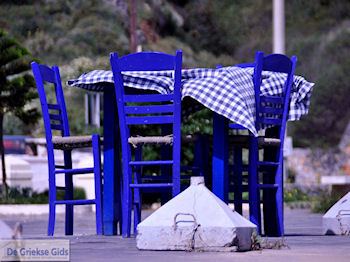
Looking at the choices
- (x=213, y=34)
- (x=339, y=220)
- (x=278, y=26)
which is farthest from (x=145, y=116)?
(x=213, y=34)

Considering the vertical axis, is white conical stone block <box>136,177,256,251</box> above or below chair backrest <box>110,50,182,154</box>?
below

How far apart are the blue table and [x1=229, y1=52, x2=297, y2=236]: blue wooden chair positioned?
0.31 feet

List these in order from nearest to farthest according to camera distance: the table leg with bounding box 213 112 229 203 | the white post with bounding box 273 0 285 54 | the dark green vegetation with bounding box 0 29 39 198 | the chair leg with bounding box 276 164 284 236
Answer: the table leg with bounding box 213 112 229 203
the chair leg with bounding box 276 164 284 236
the white post with bounding box 273 0 285 54
the dark green vegetation with bounding box 0 29 39 198

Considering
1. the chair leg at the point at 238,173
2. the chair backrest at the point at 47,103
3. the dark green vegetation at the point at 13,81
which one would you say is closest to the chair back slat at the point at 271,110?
the chair leg at the point at 238,173

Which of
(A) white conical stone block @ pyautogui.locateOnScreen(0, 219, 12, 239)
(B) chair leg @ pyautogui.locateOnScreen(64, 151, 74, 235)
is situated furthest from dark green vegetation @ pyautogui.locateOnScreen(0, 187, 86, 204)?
(A) white conical stone block @ pyautogui.locateOnScreen(0, 219, 12, 239)

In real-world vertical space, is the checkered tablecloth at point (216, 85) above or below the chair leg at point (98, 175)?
above

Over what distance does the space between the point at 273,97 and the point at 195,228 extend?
214cm

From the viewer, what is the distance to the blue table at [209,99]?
19.8ft

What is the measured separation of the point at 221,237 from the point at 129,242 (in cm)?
109

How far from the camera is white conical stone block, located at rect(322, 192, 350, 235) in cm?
677

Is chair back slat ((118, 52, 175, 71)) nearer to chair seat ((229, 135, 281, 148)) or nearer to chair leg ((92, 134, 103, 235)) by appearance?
chair leg ((92, 134, 103, 235))

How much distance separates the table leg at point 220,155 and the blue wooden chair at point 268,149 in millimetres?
238

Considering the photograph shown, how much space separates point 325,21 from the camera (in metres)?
45.6

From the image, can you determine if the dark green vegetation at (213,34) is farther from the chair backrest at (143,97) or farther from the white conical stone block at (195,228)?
the white conical stone block at (195,228)
